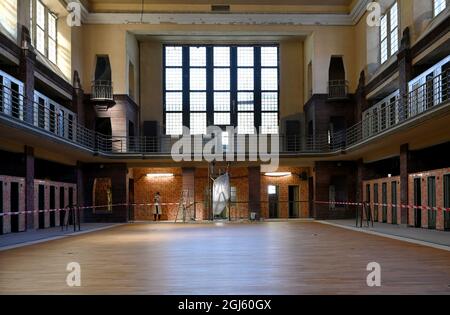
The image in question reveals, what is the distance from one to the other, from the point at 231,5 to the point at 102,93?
8091 millimetres

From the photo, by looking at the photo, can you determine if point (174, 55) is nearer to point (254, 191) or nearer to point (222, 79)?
point (222, 79)

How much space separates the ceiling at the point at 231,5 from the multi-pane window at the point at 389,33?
11.7 feet

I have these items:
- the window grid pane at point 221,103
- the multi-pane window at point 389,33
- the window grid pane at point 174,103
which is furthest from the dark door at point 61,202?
the multi-pane window at point 389,33

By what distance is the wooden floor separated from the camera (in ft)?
23.9

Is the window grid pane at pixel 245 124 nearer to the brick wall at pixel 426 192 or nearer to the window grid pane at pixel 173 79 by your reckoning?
the window grid pane at pixel 173 79

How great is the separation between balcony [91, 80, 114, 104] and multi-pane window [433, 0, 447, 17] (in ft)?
50.9

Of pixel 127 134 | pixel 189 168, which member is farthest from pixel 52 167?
pixel 189 168

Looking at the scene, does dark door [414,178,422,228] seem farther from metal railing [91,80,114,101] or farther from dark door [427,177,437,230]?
metal railing [91,80,114,101]

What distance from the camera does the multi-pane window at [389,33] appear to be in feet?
83.8

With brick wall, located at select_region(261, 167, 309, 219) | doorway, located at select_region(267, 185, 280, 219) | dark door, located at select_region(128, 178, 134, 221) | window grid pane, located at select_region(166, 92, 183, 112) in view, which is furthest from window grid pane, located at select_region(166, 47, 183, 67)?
doorway, located at select_region(267, 185, 280, 219)

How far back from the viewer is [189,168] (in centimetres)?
3128

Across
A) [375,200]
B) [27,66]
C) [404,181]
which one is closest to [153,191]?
[375,200]

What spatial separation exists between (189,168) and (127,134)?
3671 millimetres
